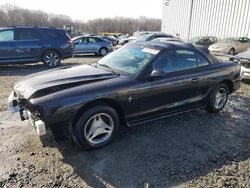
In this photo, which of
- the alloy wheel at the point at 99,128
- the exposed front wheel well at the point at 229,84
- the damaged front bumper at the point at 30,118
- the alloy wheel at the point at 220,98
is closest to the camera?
the damaged front bumper at the point at 30,118

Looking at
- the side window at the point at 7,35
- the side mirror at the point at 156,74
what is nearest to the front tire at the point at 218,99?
the side mirror at the point at 156,74

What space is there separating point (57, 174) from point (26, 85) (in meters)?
1.42

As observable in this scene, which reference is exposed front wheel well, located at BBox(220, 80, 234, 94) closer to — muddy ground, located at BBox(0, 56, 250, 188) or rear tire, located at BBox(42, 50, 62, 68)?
muddy ground, located at BBox(0, 56, 250, 188)

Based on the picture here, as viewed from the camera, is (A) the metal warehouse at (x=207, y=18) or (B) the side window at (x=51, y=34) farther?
(A) the metal warehouse at (x=207, y=18)

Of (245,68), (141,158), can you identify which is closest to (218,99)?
(141,158)

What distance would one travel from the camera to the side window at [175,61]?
4.27 meters

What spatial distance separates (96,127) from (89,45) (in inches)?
517

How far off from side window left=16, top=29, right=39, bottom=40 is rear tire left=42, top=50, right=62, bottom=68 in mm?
800

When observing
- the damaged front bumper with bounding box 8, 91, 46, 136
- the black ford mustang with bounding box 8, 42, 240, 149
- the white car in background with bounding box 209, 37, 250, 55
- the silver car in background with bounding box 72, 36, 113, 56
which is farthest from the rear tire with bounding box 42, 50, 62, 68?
the white car in background with bounding box 209, 37, 250, 55

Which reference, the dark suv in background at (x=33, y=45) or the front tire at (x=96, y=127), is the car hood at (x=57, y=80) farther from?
the dark suv in background at (x=33, y=45)

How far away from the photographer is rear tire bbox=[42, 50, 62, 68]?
1099cm

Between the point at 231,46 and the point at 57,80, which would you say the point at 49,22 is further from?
the point at 57,80

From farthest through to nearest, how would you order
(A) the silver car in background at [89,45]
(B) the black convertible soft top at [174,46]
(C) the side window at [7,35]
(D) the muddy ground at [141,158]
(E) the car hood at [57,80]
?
1. (A) the silver car in background at [89,45]
2. (C) the side window at [7,35]
3. (B) the black convertible soft top at [174,46]
4. (E) the car hood at [57,80]
5. (D) the muddy ground at [141,158]

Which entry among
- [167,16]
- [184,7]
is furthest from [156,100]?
[167,16]
